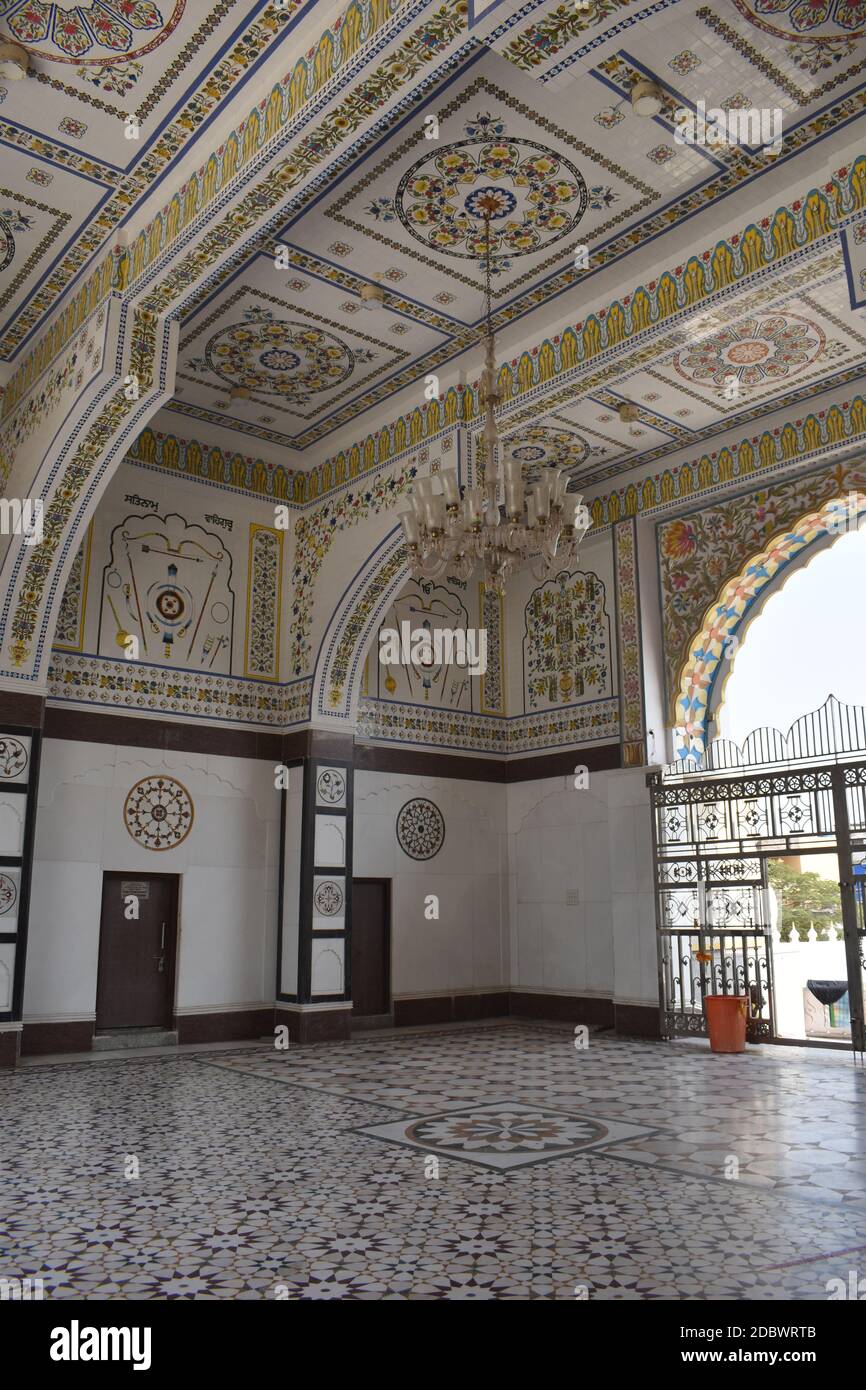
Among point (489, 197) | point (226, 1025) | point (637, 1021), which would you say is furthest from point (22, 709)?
point (637, 1021)

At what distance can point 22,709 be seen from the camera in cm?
682

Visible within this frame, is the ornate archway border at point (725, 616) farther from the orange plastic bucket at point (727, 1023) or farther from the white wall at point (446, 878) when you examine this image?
the white wall at point (446, 878)

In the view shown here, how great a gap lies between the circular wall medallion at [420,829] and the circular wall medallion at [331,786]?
1.05 m

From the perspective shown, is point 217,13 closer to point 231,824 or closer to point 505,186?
point 505,186

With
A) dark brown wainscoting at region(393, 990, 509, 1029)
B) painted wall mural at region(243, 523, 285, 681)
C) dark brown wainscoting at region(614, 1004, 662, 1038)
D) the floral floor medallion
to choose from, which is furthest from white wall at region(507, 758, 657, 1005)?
the floral floor medallion

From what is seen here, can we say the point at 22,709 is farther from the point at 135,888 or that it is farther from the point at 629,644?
the point at 629,644

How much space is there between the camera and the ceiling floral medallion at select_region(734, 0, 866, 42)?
4.20 meters

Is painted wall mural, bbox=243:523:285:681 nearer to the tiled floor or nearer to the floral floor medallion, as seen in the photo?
the tiled floor

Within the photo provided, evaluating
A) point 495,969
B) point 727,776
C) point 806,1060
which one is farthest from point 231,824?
point 806,1060

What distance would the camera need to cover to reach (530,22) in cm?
369

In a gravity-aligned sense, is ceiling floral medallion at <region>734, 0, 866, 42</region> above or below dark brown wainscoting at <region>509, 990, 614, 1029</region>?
above

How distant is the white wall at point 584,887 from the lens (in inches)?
320

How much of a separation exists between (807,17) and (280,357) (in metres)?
3.71

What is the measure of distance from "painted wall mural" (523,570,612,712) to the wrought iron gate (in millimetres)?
1297
